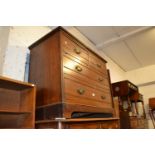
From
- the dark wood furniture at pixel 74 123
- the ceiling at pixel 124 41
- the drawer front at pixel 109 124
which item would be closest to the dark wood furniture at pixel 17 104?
the dark wood furniture at pixel 74 123

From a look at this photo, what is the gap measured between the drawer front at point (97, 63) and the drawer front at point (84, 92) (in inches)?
12.2

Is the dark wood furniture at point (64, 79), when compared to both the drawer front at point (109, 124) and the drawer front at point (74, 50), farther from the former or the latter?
the drawer front at point (109, 124)

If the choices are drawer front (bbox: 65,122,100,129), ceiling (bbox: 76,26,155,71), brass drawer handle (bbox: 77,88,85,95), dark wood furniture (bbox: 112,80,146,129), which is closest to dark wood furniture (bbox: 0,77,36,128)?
drawer front (bbox: 65,122,100,129)

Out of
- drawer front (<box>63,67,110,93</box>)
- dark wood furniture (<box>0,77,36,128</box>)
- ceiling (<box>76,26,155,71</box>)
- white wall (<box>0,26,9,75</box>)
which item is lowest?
dark wood furniture (<box>0,77,36,128</box>)

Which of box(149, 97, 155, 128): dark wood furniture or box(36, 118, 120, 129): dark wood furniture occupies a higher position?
box(149, 97, 155, 128): dark wood furniture

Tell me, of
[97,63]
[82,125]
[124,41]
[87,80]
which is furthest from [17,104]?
[124,41]

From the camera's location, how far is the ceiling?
3018 millimetres

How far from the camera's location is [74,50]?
5.35ft

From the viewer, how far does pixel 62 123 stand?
1139 mm

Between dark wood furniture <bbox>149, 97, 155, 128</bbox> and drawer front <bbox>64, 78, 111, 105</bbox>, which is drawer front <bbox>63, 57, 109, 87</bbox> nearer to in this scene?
drawer front <bbox>64, 78, 111, 105</bbox>

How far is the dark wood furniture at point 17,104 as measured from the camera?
129 cm
